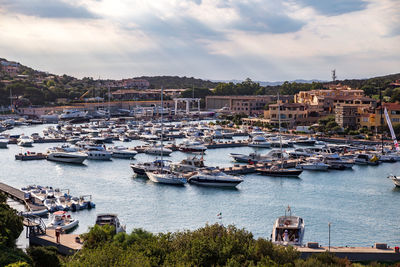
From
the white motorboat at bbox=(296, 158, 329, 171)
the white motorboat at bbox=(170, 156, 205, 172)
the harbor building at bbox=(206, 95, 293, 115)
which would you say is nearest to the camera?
the white motorboat at bbox=(170, 156, 205, 172)

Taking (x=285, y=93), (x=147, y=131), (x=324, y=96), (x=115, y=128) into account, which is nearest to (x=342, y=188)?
(x=147, y=131)

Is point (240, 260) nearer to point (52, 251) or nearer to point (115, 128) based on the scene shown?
point (52, 251)

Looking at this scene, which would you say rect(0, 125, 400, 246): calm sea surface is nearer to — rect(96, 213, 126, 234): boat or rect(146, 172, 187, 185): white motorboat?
rect(146, 172, 187, 185): white motorboat

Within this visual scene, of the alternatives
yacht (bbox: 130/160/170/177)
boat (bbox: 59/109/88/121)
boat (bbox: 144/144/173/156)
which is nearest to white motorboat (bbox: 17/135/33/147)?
boat (bbox: 144/144/173/156)

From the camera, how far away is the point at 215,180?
31750 millimetres

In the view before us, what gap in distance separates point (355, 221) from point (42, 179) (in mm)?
20261

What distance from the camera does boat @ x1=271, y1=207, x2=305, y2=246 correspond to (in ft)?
63.1

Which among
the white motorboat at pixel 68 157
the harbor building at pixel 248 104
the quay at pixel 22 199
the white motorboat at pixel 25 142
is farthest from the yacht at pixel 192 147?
the harbor building at pixel 248 104

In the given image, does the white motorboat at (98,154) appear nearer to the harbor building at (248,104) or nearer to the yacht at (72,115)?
the yacht at (72,115)

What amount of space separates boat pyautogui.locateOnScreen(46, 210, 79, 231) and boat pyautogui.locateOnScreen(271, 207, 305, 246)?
29.0 ft

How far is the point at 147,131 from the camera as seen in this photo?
2453 inches

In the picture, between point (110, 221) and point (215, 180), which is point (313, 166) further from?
point (110, 221)

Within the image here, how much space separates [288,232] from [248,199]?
9.13 metres

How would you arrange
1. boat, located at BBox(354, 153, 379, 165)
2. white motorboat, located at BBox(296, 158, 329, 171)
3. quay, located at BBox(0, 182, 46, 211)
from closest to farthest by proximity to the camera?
quay, located at BBox(0, 182, 46, 211), white motorboat, located at BBox(296, 158, 329, 171), boat, located at BBox(354, 153, 379, 165)
